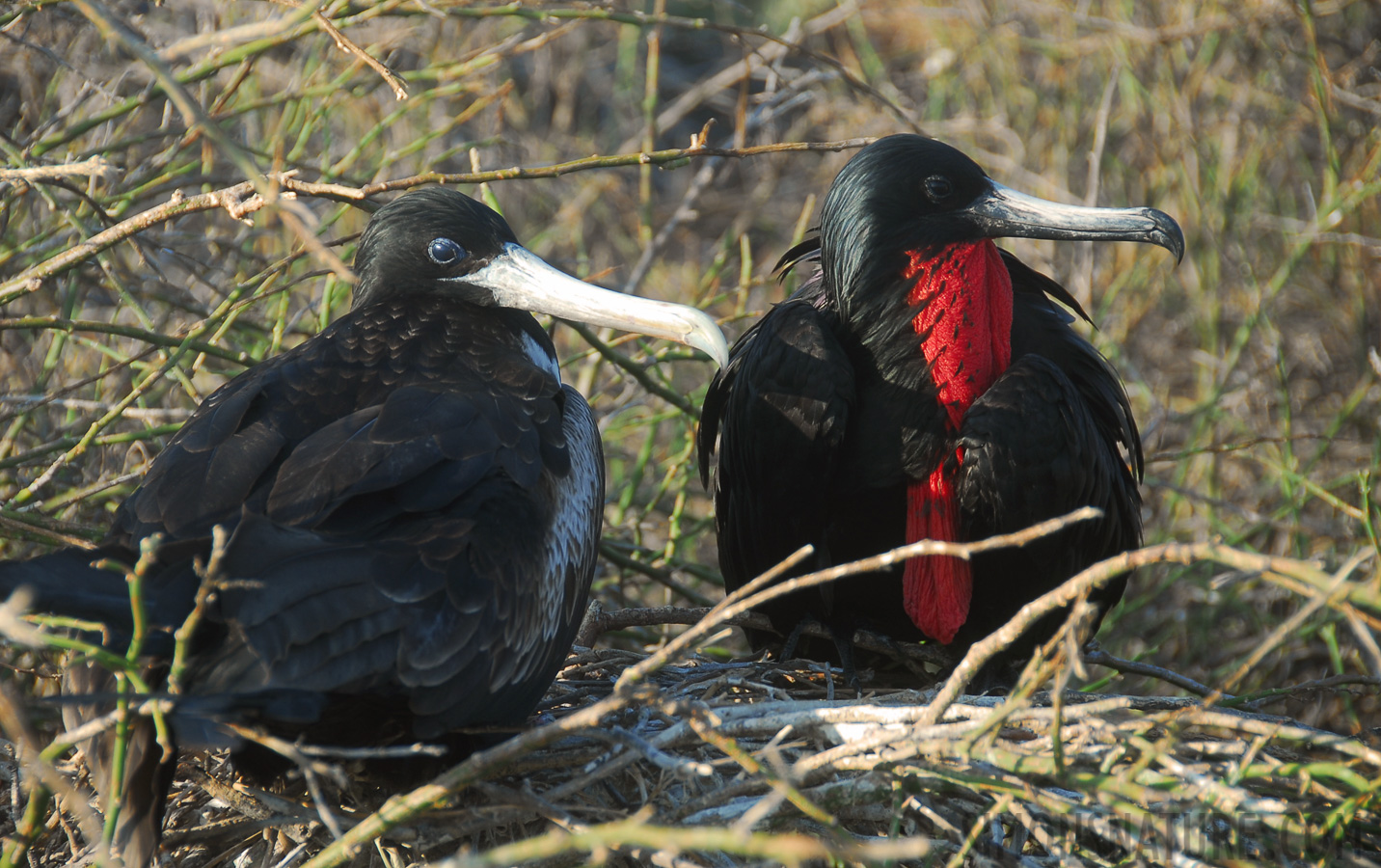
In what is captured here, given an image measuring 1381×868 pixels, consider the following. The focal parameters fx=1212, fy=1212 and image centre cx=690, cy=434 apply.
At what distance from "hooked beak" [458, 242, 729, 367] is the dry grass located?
21 centimetres

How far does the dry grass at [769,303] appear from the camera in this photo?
168 centimetres

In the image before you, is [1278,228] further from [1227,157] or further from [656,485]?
[656,485]

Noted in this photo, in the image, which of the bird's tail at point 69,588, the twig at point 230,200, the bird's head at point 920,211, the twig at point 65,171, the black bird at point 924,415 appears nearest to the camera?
the bird's tail at point 69,588

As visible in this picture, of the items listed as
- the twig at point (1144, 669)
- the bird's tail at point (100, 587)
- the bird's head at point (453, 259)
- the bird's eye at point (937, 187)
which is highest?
the bird's eye at point (937, 187)

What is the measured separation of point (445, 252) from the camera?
2408mm

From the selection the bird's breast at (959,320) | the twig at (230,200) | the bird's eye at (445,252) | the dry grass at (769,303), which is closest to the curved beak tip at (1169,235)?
the bird's breast at (959,320)

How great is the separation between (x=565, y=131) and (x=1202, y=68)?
105 inches

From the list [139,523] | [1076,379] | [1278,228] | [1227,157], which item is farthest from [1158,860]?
[1227,157]

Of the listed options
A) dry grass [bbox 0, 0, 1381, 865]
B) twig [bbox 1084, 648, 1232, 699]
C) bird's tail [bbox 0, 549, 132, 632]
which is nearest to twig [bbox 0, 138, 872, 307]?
dry grass [bbox 0, 0, 1381, 865]

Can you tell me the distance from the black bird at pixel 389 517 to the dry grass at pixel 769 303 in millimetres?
180

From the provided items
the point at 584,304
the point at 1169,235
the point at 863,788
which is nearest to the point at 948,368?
the point at 1169,235

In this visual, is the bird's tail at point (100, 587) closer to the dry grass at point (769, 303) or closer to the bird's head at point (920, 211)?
the dry grass at point (769, 303)

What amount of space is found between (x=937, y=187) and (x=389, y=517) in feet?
4.39

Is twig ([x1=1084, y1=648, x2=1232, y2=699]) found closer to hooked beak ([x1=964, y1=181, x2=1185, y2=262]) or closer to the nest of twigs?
the nest of twigs
